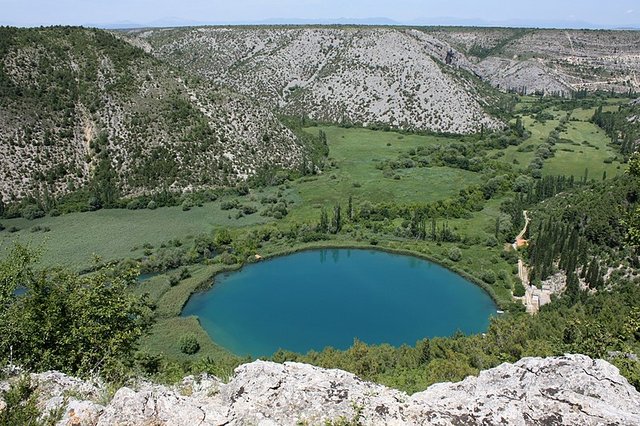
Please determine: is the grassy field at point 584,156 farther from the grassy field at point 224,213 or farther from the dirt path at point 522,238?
the dirt path at point 522,238

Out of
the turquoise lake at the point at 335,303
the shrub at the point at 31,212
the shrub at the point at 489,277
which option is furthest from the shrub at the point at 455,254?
the shrub at the point at 31,212

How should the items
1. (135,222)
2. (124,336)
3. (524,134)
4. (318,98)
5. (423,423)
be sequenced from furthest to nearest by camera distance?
(318,98) → (524,134) → (135,222) → (124,336) → (423,423)

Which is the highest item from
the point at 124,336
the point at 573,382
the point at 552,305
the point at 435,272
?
the point at 573,382

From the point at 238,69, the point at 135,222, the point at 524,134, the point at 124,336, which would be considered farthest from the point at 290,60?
the point at 124,336

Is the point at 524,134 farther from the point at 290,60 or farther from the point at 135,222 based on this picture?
the point at 135,222

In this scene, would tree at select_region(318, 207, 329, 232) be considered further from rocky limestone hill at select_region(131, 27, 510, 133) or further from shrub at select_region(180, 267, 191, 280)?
rocky limestone hill at select_region(131, 27, 510, 133)

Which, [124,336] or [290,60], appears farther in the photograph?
[290,60]

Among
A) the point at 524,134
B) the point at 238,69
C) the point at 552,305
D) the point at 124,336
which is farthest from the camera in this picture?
the point at 238,69

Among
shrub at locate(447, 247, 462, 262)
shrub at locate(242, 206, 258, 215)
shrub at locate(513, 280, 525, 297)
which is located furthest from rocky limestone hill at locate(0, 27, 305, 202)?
shrub at locate(513, 280, 525, 297)
